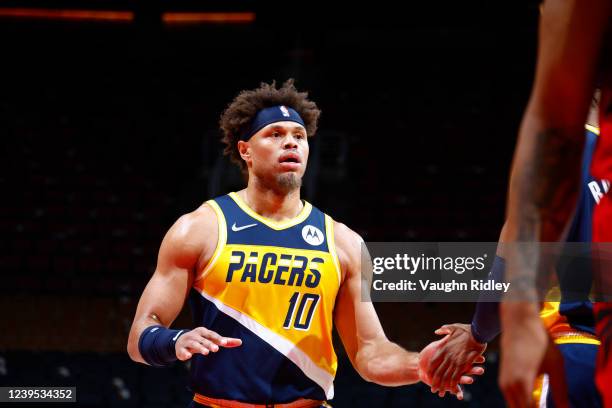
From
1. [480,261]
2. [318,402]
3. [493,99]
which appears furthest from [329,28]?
[318,402]

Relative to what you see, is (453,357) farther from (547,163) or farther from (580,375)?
(547,163)

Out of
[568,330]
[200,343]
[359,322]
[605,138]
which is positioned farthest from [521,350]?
[359,322]

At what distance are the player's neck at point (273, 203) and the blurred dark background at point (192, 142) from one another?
4627 mm

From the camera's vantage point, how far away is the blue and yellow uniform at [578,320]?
212 cm

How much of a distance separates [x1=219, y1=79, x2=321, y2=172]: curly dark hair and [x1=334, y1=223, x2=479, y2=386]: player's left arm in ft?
2.31

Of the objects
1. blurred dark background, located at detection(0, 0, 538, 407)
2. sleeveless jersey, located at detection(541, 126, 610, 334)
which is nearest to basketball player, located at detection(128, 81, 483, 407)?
sleeveless jersey, located at detection(541, 126, 610, 334)

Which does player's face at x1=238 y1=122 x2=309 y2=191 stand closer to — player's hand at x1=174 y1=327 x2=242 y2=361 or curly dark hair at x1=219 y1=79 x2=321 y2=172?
curly dark hair at x1=219 y1=79 x2=321 y2=172

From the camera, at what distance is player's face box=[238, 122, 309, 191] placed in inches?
172

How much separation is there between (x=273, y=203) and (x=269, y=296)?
53 centimetres

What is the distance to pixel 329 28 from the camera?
18047 millimetres

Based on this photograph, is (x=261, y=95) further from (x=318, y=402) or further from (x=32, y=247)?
(x=32, y=247)

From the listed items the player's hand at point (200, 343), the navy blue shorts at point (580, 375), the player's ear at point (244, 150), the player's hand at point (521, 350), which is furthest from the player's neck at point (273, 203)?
the player's hand at point (521, 350)

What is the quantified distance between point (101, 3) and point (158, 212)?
740cm

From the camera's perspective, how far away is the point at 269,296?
4.11 metres
